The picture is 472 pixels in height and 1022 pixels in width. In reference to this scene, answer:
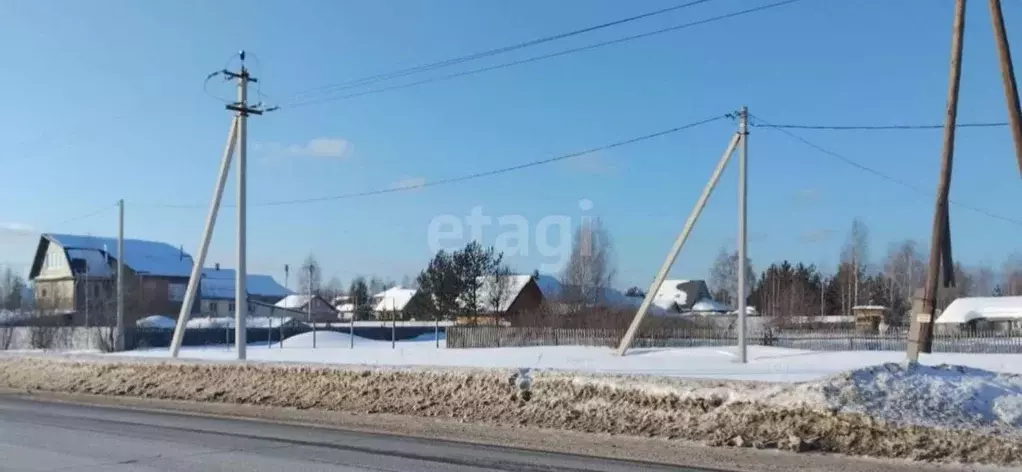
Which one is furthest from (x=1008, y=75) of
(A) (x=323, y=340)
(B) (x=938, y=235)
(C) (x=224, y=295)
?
(C) (x=224, y=295)

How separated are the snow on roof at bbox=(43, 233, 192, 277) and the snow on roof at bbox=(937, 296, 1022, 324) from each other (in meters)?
69.6

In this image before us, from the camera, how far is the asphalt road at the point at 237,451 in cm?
1038

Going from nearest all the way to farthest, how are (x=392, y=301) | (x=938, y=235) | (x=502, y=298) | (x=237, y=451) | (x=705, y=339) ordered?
(x=237, y=451) < (x=938, y=235) < (x=705, y=339) < (x=502, y=298) < (x=392, y=301)

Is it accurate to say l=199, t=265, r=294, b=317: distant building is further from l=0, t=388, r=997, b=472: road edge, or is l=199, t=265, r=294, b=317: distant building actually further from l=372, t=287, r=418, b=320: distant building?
l=0, t=388, r=997, b=472: road edge

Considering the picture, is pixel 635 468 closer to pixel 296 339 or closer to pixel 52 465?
pixel 52 465

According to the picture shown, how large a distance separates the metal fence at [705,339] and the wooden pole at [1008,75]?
29127 millimetres

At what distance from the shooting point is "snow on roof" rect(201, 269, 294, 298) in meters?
96.4

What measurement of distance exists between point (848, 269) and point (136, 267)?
247 feet

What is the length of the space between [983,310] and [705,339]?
125ft

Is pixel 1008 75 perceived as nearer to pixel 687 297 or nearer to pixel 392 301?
pixel 392 301

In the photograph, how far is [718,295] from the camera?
134125 mm

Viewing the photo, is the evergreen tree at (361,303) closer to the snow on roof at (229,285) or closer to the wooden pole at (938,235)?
the snow on roof at (229,285)

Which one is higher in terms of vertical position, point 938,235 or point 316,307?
point 938,235

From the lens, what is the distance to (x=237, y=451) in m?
11.6
